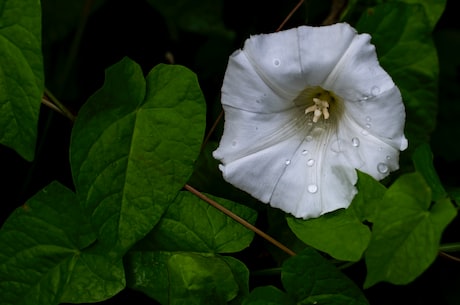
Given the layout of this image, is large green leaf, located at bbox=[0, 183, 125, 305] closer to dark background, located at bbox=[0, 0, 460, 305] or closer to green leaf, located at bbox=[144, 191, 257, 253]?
green leaf, located at bbox=[144, 191, 257, 253]

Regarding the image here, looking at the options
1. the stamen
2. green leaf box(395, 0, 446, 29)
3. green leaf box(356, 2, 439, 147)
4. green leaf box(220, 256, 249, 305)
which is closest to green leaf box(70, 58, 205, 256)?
green leaf box(220, 256, 249, 305)

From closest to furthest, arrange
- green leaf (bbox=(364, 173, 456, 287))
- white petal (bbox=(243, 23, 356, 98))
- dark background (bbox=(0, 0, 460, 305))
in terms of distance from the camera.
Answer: green leaf (bbox=(364, 173, 456, 287))
white petal (bbox=(243, 23, 356, 98))
dark background (bbox=(0, 0, 460, 305))

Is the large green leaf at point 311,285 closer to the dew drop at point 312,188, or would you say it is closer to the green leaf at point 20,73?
the dew drop at point 312,188

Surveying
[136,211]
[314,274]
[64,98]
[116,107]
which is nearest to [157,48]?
[64,98]

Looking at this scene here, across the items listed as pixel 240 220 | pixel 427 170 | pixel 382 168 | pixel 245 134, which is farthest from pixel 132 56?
pixel 427 170

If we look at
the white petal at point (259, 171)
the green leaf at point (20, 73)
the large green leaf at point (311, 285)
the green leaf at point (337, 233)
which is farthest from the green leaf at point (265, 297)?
the green leaf at point (20, 73)

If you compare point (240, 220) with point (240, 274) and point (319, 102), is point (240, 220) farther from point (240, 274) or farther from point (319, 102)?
point (319, 102)
